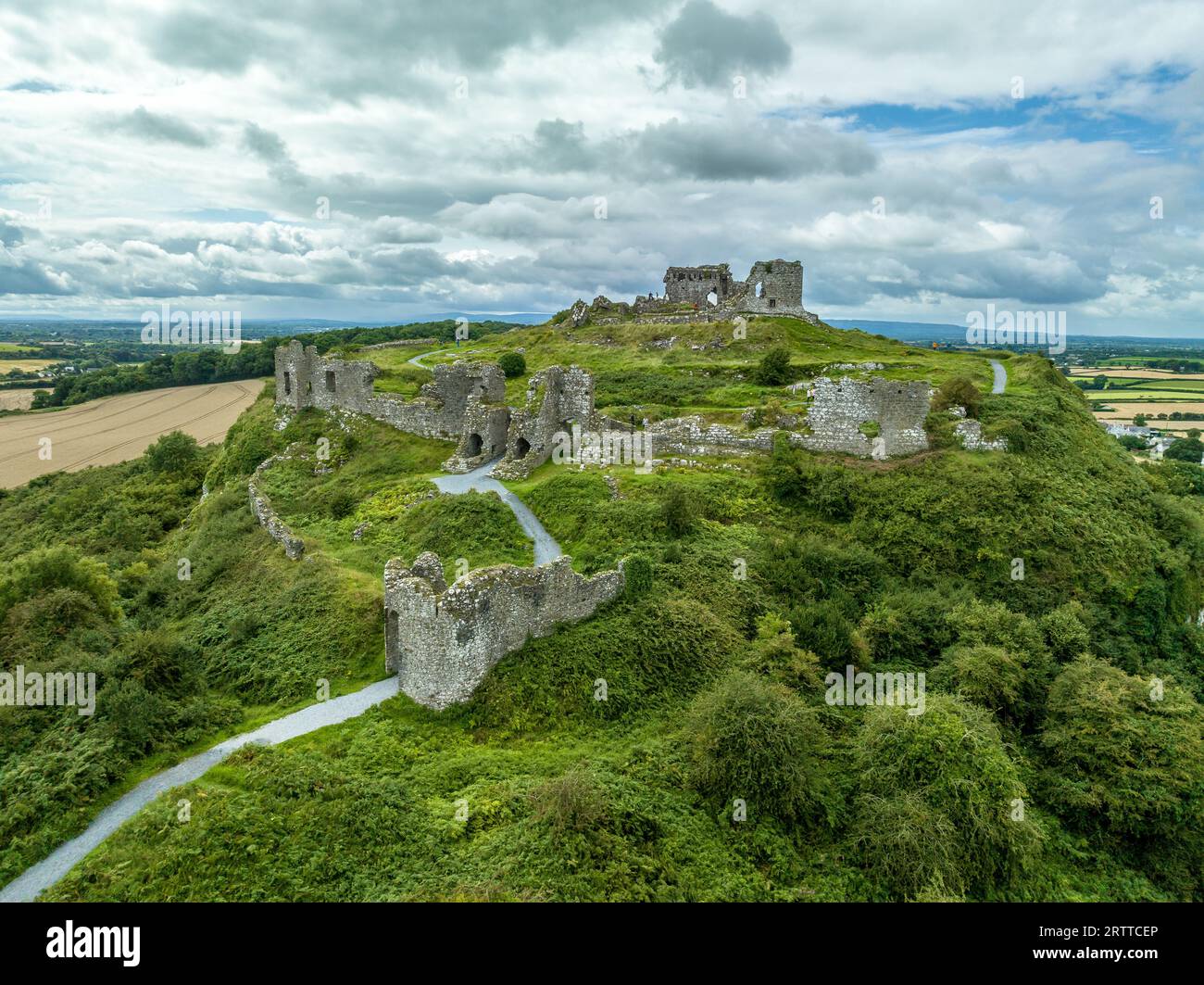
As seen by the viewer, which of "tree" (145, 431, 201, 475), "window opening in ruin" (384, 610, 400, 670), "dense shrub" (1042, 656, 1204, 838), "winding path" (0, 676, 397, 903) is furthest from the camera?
"tree" (145, 431, 201, 475)

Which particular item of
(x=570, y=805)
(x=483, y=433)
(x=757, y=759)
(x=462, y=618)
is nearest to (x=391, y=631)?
(x=462, y=618)

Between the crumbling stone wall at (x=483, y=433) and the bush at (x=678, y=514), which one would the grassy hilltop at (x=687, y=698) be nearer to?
the bush at (x=678, y=514)

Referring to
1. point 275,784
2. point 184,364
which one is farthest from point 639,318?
point 184,364

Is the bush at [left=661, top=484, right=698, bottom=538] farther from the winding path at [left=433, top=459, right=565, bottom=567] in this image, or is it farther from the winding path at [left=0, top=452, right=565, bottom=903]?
the winding path at [left=0, top=452, right=565, bottom=903]

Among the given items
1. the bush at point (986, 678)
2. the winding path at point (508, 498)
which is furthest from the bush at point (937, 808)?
the winding path at point (508, 498)

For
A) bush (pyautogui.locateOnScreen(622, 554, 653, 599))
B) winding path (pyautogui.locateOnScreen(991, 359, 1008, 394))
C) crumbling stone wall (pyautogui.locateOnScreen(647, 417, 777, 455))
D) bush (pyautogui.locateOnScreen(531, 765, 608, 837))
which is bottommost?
bush (pyautogui.locateOnScreen(531, 765, 608, 837))

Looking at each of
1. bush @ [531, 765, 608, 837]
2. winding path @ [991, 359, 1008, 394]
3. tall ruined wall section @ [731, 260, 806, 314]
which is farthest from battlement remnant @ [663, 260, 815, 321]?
bush @ [531, 765, 608, 837]

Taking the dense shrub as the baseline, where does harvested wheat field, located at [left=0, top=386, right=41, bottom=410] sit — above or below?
above
